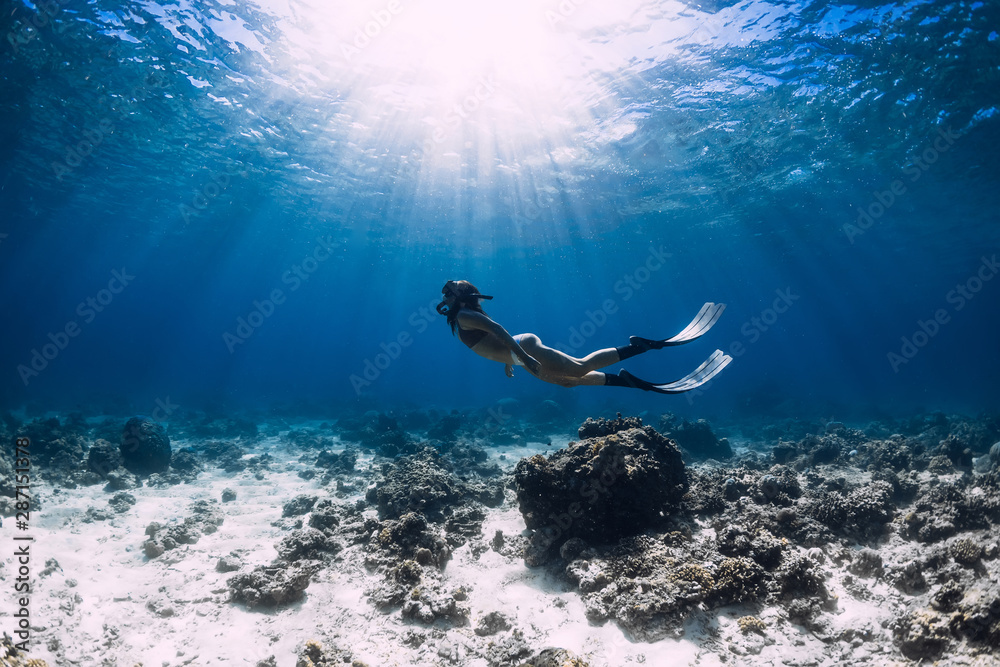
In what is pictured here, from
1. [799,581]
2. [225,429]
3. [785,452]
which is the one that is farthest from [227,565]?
[225,429]

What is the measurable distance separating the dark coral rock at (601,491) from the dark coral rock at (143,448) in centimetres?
1162

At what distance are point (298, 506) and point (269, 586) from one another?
13.1 ft

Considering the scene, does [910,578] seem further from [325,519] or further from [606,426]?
[325,519]

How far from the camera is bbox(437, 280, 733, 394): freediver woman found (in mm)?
5520

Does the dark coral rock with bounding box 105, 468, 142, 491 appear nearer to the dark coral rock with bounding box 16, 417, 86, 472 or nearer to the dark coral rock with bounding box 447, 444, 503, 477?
the dark coral rock with bounding box 16, 417, 86, 472

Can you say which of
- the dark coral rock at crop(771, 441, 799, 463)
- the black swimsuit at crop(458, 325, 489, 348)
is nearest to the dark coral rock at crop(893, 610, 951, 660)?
the black swimsuit at crop(458, 325, 489, 348)

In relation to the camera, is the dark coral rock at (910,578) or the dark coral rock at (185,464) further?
the dark coral rock at (185,464)

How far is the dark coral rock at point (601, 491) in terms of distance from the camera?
6645mm

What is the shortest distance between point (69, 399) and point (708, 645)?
135 feet

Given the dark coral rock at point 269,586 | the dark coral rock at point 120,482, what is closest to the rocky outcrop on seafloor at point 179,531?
the dark coral rock at point 269,586

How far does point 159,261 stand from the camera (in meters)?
61.2

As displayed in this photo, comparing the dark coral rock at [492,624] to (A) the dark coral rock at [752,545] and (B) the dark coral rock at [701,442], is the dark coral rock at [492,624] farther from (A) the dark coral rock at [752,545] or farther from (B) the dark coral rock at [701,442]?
(B) the dark coral rock at [701,442]

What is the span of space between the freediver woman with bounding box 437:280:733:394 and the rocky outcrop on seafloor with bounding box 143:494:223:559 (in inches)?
263

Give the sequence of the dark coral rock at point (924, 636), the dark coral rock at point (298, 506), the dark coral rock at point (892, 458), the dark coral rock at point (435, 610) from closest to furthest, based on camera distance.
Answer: the dark coral rock at point (924, 636) → the dark coral rock at point (435, 610) → the dark coral rock at point (298, 506) → the dark coral rock at point (892, 458)
